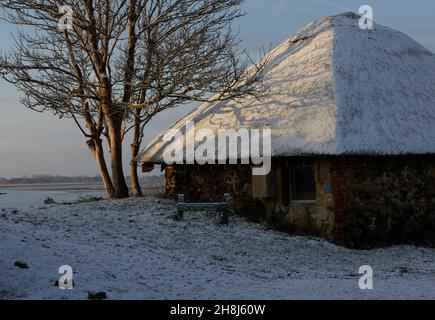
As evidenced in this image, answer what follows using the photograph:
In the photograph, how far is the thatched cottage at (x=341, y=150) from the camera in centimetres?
1366

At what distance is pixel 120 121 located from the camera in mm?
18938

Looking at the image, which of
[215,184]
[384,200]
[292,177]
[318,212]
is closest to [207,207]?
[215,184]

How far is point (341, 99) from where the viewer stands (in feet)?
48.3

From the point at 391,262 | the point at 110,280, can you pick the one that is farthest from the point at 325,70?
the point at 110,280

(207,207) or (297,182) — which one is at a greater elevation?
(297,182)

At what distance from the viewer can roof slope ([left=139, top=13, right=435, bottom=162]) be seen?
45.5 feet

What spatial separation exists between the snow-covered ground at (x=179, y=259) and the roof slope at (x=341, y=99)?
96.6 inches

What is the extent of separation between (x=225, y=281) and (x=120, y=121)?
10665 mm

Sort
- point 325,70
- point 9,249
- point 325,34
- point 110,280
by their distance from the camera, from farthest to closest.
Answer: point 325,34, point 325,70, point 9,249, point 110,280

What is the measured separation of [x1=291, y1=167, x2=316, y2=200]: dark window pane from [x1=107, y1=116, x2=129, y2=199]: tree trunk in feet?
21.0

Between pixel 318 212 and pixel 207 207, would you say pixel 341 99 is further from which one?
pixel 207 207

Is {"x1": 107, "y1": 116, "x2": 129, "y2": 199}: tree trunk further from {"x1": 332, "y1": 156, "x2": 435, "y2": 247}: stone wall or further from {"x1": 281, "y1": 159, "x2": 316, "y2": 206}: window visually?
{"x1": 332, "y1": 156, "x2": 435, "y2": 247}: stone wall

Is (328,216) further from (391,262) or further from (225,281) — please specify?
(225,281)

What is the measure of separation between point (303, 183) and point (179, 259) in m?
5.11
